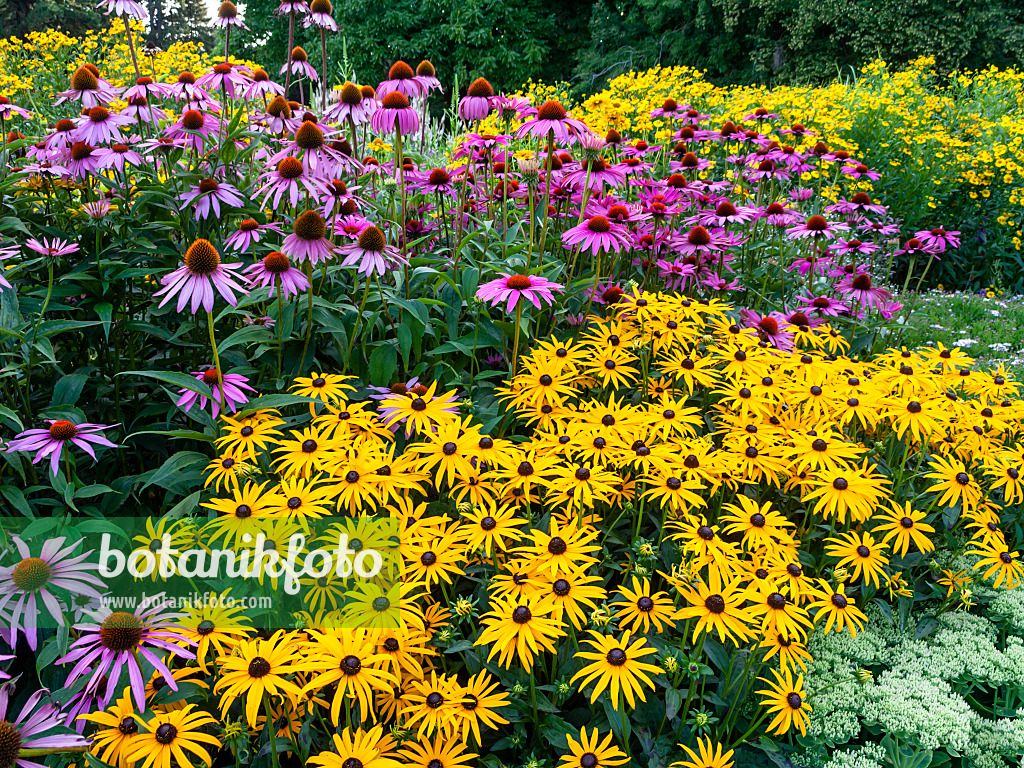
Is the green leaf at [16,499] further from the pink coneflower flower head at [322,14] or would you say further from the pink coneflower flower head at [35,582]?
the pink coneflower flower head at [322,14]

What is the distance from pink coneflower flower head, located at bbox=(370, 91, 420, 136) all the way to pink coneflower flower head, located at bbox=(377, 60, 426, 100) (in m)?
0.08

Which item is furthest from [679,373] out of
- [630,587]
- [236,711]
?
[236,711]

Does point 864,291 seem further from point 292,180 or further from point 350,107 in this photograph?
point 292,180

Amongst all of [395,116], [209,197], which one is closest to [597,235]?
[395,116]

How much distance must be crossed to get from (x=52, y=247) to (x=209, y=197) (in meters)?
0.53

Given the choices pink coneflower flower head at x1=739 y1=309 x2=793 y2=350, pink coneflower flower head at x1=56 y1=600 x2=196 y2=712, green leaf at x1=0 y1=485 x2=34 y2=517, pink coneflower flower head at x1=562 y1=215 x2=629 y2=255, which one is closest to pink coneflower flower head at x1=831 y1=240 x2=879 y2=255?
pink coneflower flower head at x1=739 y1=309 x2=793 y2=350

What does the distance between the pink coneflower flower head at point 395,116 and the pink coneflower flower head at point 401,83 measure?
3.1 inches

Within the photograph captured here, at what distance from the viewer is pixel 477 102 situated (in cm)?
268

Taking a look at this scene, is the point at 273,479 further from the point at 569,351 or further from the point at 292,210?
the point at 292,210

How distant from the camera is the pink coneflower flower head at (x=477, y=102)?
2.66 metres

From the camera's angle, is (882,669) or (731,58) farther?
(731,58)

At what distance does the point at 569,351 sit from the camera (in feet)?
7.50

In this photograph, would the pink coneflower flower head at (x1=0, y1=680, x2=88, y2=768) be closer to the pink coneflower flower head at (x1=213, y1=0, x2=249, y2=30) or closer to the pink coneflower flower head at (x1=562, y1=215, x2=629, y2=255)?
the pink coneflower flower head at (x1=562, y1=215, x2=629, y2=255)

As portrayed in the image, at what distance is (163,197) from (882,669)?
283 cm
